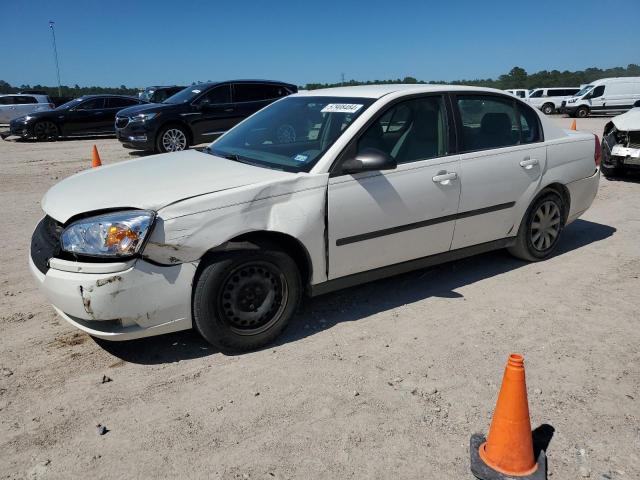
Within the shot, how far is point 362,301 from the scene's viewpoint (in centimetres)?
438

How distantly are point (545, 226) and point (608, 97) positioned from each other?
1128 inches

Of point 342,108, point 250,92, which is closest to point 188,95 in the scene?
point 250,92

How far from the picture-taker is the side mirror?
3594 millimetres

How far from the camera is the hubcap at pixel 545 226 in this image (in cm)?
506

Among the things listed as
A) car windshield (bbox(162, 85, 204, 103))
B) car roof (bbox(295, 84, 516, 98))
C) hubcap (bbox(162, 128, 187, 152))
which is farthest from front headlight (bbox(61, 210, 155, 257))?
car windshield (bbox(162, 85, 204, 103))

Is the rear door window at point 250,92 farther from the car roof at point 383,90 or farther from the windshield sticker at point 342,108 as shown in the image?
the windshield sticker at point 342,108

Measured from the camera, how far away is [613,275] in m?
4.93

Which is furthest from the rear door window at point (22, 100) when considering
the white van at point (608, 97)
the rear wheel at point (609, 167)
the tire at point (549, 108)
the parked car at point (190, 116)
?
the tire at point (549, 108)

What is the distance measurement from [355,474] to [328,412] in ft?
1.63

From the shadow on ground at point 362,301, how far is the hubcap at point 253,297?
0.79 feet

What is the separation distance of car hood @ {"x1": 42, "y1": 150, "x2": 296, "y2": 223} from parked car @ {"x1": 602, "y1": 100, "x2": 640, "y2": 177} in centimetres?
720

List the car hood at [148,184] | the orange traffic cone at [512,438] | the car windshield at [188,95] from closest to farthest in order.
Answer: the orange traffic cone at [512,438] < the car hood at [148,184] < the car windshield at [188,95]

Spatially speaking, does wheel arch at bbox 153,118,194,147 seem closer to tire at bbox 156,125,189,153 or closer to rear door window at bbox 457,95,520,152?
tire at bbox 156,125,189,153

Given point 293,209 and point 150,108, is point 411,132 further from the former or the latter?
point 150,108
